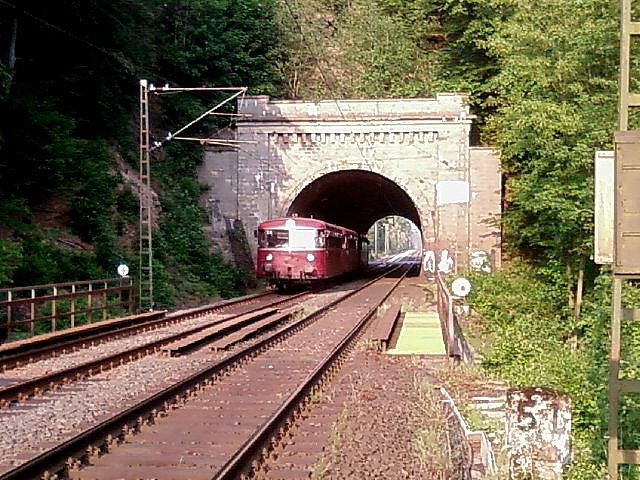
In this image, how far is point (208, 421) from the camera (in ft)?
29.0

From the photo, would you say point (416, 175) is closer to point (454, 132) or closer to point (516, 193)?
point (454, 132)

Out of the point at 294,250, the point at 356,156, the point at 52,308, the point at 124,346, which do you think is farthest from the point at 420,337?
the point at 356,156

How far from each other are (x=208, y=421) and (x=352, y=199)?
38.2 metres

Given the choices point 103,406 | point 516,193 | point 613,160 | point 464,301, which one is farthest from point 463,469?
point 516,193

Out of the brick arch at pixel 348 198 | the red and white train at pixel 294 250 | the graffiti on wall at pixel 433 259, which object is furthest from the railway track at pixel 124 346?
the brick arch at pixel 348 198

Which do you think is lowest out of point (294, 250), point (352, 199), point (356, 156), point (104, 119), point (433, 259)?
point (433, 259)

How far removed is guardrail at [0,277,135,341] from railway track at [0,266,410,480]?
387 cm

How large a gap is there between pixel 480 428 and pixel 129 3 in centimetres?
2295

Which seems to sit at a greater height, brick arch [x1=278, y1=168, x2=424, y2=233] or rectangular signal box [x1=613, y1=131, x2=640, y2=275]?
brick arch [x1=278, y1=168, x2=424, y2=233]

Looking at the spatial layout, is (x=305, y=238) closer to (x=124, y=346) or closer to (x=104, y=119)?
(x=104, y=119)

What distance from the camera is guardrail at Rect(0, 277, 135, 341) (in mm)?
15133

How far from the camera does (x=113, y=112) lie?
94.9 ft

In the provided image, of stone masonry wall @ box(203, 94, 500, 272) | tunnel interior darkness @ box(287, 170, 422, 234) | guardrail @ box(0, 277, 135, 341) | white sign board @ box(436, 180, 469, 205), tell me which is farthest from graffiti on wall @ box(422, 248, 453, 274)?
guardrail @ box(0, 277, 135, 341)

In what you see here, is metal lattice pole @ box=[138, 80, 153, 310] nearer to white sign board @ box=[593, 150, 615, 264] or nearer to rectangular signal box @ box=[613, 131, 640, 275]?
white sign board @ box=[593, 150, 615, 264]
